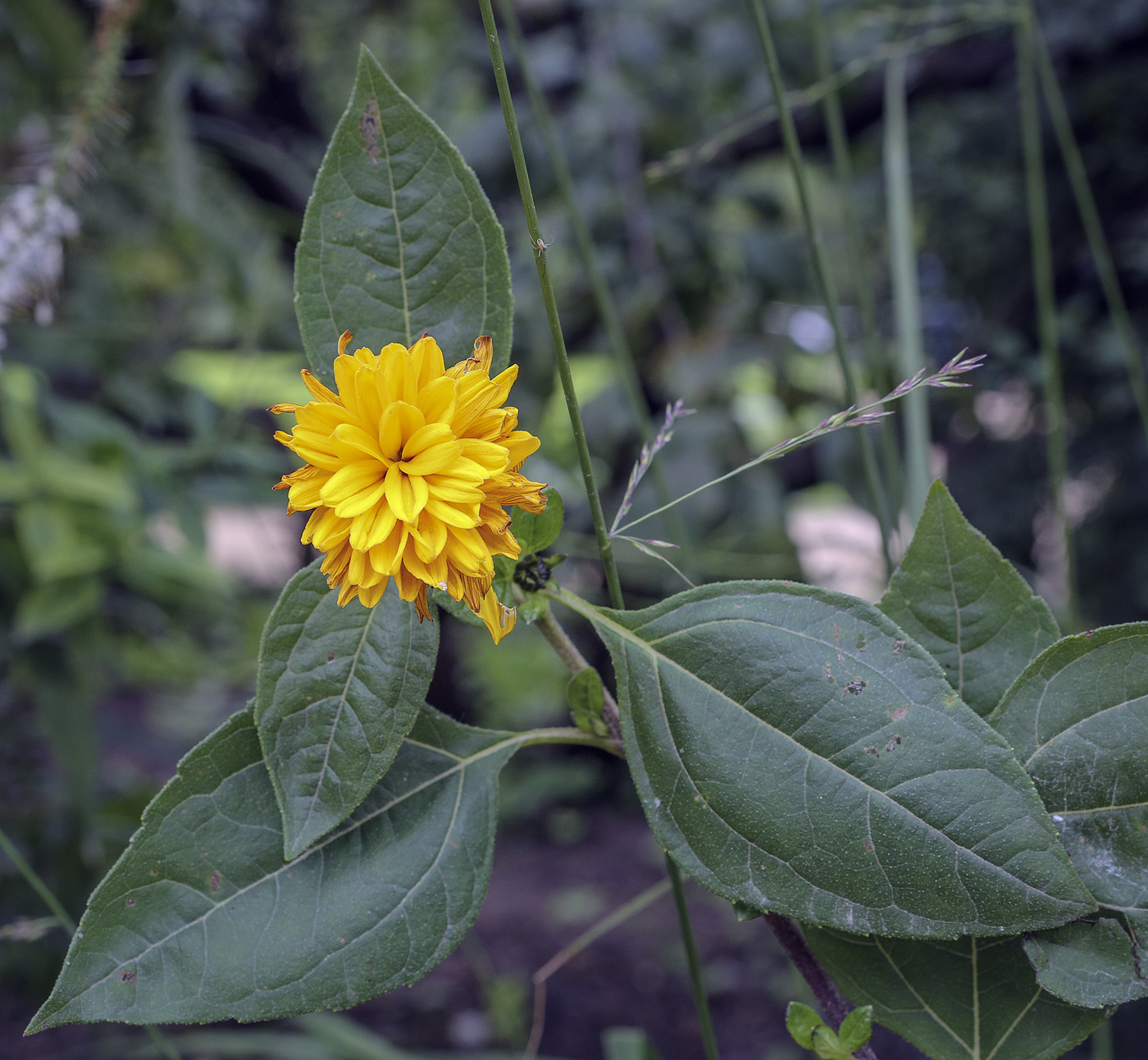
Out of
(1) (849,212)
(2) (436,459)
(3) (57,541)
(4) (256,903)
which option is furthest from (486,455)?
(3) (57,541)

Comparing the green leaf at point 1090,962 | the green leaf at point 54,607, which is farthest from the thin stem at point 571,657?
the green leaf at point 54,607

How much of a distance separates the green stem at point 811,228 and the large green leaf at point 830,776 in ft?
0.38

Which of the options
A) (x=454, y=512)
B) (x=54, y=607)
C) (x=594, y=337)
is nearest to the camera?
(x=454, y=512)

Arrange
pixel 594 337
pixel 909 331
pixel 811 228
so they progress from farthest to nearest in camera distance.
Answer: pixel 594 337 → pixel 909 331 → pixel 811 228

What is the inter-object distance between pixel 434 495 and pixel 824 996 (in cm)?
16

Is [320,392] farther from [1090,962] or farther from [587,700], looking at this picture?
[1090,962]

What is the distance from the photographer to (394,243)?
0.76ft

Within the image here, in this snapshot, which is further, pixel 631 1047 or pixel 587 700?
pixel 631 1047

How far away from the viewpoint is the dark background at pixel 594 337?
777mm

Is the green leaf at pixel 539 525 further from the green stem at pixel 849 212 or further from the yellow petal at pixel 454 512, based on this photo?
the green stem at pixel 849 212

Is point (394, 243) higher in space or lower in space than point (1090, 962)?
higher

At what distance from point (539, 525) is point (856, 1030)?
5.5 inches

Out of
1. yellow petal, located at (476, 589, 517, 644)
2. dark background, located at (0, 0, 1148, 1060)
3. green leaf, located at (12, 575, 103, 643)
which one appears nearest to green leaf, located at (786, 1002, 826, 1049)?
yellow petal, located at (476, 589, 517, 644)

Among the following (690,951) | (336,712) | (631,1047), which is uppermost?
(336,712)
